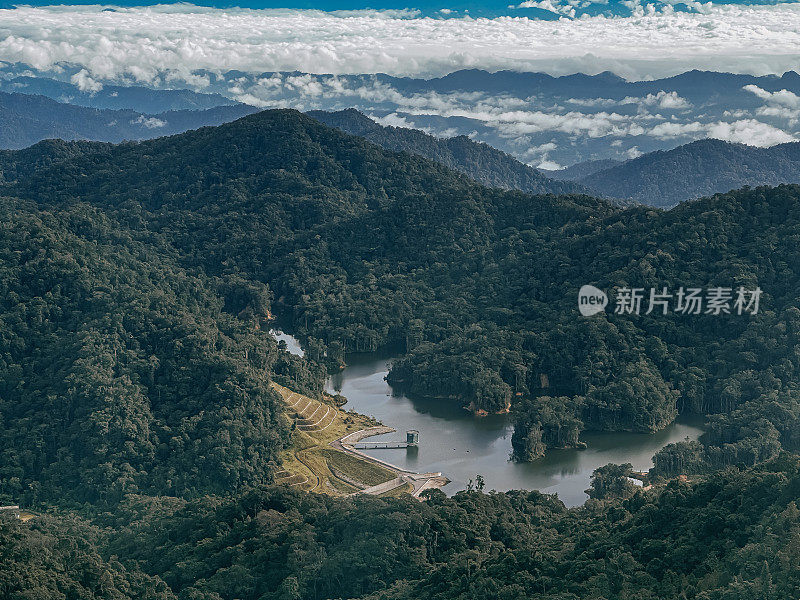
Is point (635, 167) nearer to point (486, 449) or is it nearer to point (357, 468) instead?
point (486, 449)

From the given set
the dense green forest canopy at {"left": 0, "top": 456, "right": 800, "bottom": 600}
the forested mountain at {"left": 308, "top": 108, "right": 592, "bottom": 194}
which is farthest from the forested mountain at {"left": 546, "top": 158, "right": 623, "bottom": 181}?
the dense green forest canopy at {"left": 0, "top": 456, "right": 800, "bottom": 600}

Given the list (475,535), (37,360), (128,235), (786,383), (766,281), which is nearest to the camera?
(475,535)

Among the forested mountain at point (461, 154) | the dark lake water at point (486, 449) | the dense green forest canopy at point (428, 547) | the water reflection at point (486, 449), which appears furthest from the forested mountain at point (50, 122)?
the dense green forest canopy at point (428, 547)

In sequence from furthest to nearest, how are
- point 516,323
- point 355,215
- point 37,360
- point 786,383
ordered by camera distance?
point 355,215 → point 516,323 → point 786,383 → point 37,360

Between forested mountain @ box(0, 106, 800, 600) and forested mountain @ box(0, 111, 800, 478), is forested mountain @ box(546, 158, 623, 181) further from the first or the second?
forested mountain @ box(0, 106, 800, 600)

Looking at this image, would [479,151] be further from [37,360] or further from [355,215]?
[37,360]

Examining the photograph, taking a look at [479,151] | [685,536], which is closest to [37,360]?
[685,536]
